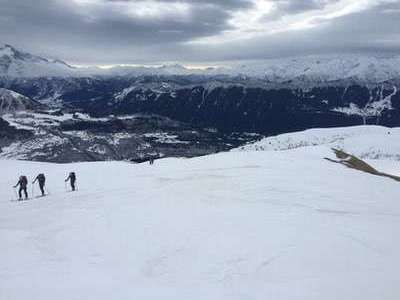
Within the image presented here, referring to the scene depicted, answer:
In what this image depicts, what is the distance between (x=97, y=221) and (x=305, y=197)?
12.5 meters

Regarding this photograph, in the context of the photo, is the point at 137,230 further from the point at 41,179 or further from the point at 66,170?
the point at 66,170

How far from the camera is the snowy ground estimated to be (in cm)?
1695

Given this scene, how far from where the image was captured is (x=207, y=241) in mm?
21594

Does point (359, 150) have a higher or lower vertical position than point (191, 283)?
lower

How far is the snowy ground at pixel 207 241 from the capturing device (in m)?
17.0

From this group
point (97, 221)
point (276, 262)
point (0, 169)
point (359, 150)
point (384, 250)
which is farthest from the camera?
point (359, 150)

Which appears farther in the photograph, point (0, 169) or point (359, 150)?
point (359, 150)

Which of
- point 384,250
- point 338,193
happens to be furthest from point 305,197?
point 384,250

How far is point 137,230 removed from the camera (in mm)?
23953

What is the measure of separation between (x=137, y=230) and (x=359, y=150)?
563 feet

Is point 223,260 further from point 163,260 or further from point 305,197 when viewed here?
point 305,197

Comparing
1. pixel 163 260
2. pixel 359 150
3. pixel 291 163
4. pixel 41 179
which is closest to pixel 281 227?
pixel 163 260

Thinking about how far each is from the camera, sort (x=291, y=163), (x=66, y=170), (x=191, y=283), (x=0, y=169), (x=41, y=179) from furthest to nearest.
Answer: (x=0, y=169), (x=66, y=170), (x=291, y=163), (x=41, y=179), (x=191, y=283)

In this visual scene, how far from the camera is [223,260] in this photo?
1941cm
